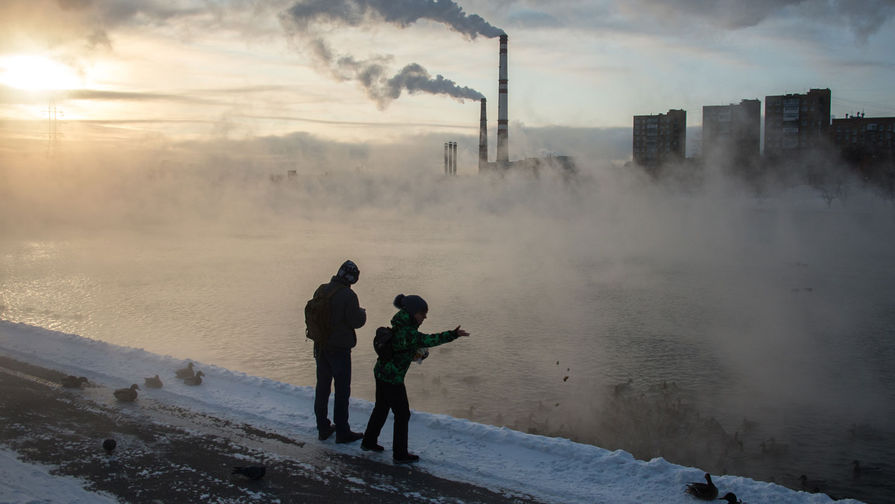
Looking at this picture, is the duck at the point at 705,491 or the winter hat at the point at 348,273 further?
the winter hat at the point at 348,273

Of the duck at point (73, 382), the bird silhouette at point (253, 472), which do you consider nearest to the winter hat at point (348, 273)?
the bird silhouette at point (253, 472)

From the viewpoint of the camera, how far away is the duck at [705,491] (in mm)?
5242

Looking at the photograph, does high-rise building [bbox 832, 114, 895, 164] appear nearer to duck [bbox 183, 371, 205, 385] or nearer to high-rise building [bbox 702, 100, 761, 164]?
high-rise building [bbox 702, 100, 761, 164]

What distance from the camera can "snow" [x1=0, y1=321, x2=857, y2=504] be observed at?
531 cm

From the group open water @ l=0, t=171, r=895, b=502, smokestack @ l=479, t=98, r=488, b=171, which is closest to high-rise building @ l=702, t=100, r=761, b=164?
open water @ l=0, t=171, r=895, b=502

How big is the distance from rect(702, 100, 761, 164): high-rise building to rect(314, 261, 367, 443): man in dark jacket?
54.5 metres

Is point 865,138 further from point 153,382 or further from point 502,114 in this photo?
point 153,382

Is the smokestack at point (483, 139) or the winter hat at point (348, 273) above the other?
the smokestack at point (483, 139)

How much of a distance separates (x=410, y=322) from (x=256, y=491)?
5.57ft

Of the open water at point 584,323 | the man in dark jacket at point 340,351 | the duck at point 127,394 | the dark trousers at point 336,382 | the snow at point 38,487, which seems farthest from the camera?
the open water at point 584,323

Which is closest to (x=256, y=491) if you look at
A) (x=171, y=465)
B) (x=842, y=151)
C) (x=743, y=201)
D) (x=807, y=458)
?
(x=171, y=465)

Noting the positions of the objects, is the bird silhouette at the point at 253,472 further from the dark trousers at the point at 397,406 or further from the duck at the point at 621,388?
the duck at the point at 621,388

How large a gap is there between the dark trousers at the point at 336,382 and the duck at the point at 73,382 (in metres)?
3.25

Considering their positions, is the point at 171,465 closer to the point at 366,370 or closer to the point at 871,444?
the point at 366,370
